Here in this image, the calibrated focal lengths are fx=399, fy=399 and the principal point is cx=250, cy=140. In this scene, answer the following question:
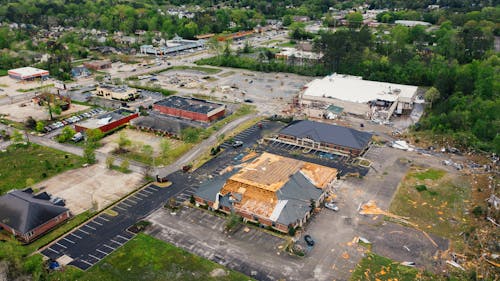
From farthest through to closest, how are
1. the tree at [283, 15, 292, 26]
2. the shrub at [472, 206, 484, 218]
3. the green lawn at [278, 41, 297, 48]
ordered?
the tree at [283, 15, 292, 26] → the green lawn at [278, 41, 297, 48] → the shrub at [472, 206, 484, 218]

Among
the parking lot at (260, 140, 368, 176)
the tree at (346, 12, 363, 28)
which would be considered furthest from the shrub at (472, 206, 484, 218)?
the tree at (346, 12, 363, 28)

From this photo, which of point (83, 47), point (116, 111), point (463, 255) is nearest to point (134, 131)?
point (116, 111)

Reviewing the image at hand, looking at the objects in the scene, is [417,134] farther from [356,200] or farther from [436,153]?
[356,200]

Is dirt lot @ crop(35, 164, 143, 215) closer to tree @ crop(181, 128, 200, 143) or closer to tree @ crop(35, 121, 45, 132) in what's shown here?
tree @ crop(181, 128, 200, 143)

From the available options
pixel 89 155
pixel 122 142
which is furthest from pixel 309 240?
pixel 122 142

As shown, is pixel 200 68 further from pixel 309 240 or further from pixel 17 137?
pixel 309 240

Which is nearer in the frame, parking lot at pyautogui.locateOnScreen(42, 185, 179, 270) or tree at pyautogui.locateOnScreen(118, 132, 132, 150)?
parking lot at pyautogui.locateOnScreen(42, 185, 179, 270)
